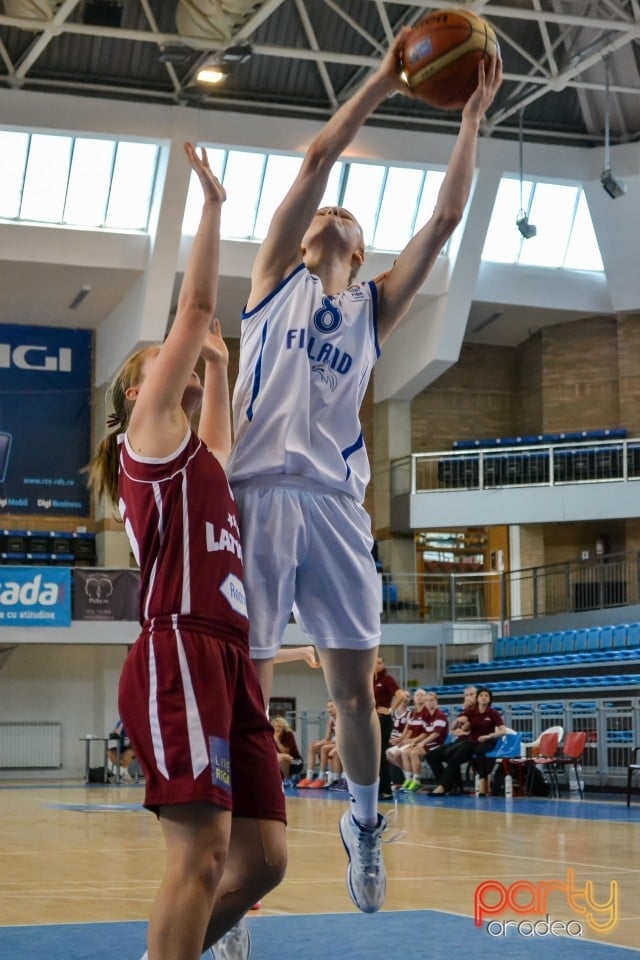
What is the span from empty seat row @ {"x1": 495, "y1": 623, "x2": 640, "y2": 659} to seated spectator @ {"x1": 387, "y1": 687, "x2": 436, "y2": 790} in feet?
12.5

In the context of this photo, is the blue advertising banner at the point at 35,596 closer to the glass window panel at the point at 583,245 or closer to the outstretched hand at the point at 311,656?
the glass window panel at the point at 583,245

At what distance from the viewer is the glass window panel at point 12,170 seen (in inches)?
1004

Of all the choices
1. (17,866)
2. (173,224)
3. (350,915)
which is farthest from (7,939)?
(173,224)

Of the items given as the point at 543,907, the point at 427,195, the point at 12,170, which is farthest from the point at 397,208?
the point at 543,907

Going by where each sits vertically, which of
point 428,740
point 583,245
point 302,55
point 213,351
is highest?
point 302,55

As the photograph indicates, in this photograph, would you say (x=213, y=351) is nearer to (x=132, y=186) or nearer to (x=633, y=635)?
(x=633, y=635)

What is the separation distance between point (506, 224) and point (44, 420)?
11.1 meters

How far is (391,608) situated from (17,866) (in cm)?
1995

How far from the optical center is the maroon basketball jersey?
3.06 m

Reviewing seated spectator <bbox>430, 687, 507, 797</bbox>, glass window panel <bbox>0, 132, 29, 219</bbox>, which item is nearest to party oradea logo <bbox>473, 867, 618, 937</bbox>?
seated spectator <bbox>430, 687, 507, 797</bbox>

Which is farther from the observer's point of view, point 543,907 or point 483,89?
point 543,907

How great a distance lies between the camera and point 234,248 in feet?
88.2

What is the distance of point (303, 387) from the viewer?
154 inches

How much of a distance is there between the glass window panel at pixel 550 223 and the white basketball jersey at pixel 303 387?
25366 mm
